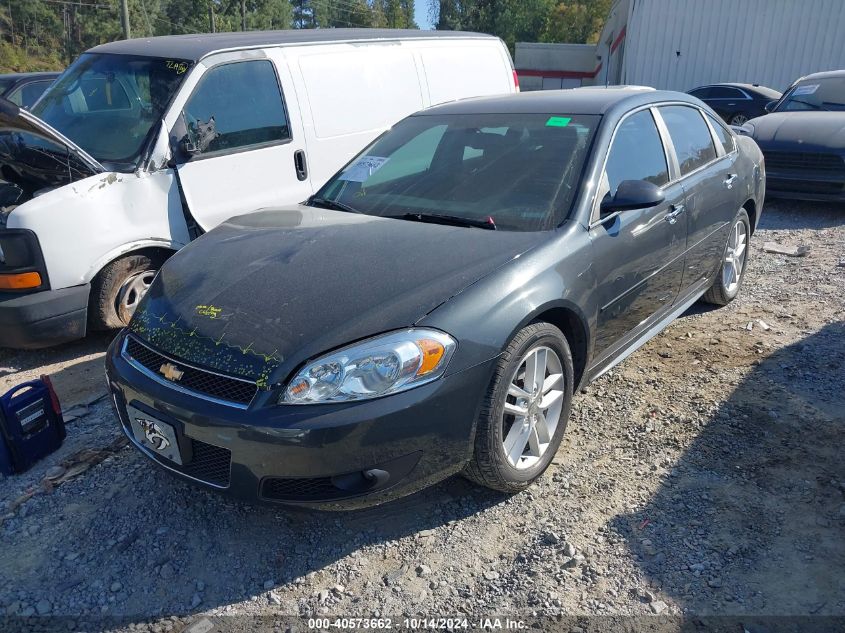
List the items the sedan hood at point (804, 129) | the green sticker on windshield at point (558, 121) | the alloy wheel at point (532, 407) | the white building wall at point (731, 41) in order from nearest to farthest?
the alloy wheel at point (532, 407) < the green sticker on windshield at point (558, 121) < the sedan hood at point (804, 129) < the white building wall at point (731, 41)

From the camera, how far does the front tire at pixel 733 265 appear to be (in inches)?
194

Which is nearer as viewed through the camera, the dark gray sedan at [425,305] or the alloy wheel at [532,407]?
the dark gray sedan at [425,305]

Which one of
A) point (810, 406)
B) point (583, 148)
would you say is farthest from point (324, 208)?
point (810, 406)

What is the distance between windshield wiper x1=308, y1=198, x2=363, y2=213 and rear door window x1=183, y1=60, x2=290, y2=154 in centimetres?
132

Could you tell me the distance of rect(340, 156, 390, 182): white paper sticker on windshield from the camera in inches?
153

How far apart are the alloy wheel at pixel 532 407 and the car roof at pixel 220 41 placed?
3.45 metres

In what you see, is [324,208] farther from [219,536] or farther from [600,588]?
[600,588]

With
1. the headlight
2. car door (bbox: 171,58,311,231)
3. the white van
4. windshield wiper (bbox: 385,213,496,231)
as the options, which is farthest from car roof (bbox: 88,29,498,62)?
the headlight

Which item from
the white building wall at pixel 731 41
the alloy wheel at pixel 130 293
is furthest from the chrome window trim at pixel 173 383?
the white building wall at pixel 731 41

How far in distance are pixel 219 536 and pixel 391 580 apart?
748 millimetres

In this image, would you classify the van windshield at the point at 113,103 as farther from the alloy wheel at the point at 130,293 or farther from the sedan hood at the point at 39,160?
the alloy wheel at the point at 130,293

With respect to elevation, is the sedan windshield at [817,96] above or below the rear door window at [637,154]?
below

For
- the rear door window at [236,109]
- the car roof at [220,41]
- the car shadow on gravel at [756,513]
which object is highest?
the car roof at [220,41]

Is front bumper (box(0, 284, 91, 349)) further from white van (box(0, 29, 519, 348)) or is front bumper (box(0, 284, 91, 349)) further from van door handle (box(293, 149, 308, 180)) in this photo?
van door handle (box(293, 149, 308, 180))
